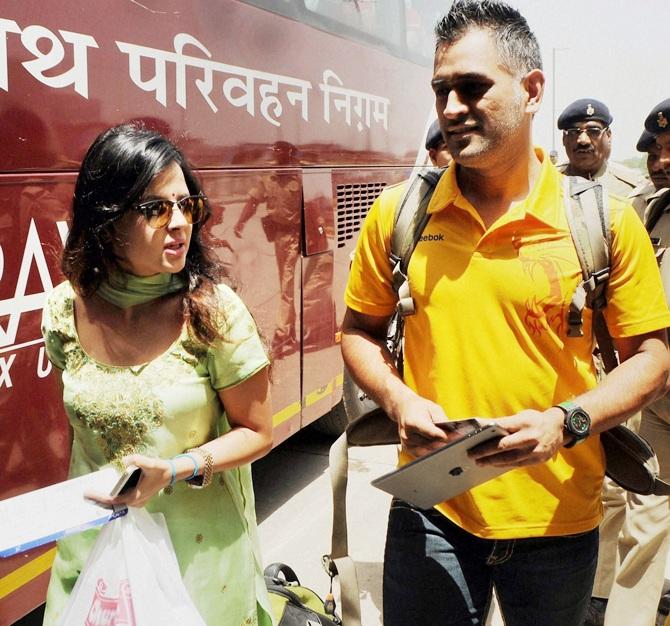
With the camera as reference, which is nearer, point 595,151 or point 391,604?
point 391,604

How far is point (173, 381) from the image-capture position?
1.73 metres

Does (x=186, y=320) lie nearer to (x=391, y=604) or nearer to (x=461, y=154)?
(x=461, y=154)

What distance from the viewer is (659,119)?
3.00 m

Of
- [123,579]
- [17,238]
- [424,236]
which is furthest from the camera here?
[17,238]

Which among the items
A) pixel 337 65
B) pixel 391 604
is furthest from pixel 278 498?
pixel 391 604

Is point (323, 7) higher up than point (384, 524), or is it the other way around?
point (323, 7)

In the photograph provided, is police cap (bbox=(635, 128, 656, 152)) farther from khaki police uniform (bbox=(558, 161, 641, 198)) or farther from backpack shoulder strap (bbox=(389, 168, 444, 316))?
backpack shoulder strap (bbox=(389, 168, 444, 316))

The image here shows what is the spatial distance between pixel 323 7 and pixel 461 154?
9.81 ft

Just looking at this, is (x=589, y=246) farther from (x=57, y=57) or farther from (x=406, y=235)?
(x=57, y=57)

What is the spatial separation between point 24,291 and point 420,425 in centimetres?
145

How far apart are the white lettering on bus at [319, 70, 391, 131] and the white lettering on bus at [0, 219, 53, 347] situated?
232cm

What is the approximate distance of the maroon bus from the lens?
2535 mm

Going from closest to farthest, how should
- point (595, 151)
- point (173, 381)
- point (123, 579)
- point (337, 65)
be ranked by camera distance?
point (123, 579)
point (173, 381)
point (595, 151)
point (337, 65)

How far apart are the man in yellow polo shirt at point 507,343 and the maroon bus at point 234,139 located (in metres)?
1.29
